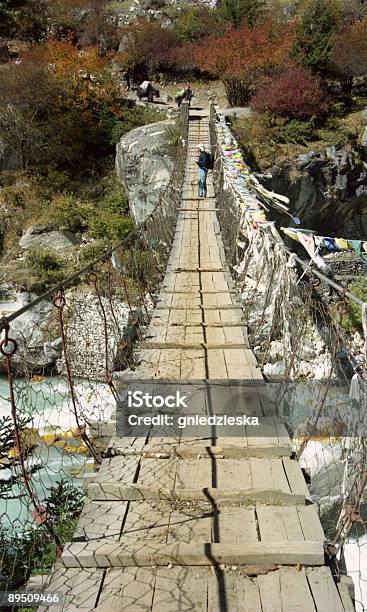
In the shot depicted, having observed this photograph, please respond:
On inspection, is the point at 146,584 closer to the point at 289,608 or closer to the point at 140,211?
the point at 289,608

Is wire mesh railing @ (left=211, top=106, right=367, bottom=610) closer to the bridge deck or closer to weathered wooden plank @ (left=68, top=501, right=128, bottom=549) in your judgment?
the bridge deck

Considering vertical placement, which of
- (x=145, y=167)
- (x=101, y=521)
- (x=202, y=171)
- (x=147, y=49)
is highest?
(x=147, y=49)

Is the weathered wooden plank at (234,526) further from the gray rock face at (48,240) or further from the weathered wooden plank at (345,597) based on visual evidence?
the gray rock face at (48,240)

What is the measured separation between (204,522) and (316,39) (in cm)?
1527

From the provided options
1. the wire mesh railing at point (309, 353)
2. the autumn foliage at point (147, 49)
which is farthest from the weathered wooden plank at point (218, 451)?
the autumn foliage at point (147, 49)

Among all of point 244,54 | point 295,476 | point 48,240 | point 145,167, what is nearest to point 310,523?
point 295,476

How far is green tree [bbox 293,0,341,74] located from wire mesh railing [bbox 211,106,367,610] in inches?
323

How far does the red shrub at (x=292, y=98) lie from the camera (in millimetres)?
13086

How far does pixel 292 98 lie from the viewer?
13047 mm

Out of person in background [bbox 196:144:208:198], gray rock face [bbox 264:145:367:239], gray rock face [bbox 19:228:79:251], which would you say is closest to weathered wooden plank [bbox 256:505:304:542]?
person in background [bbox 196:144:208:198]

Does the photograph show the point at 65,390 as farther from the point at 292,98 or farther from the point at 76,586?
the point at 292,98

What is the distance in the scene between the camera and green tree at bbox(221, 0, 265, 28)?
19.1m

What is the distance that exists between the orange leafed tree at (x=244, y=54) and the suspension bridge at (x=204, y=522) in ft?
45.6

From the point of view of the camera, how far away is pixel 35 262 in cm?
1116
